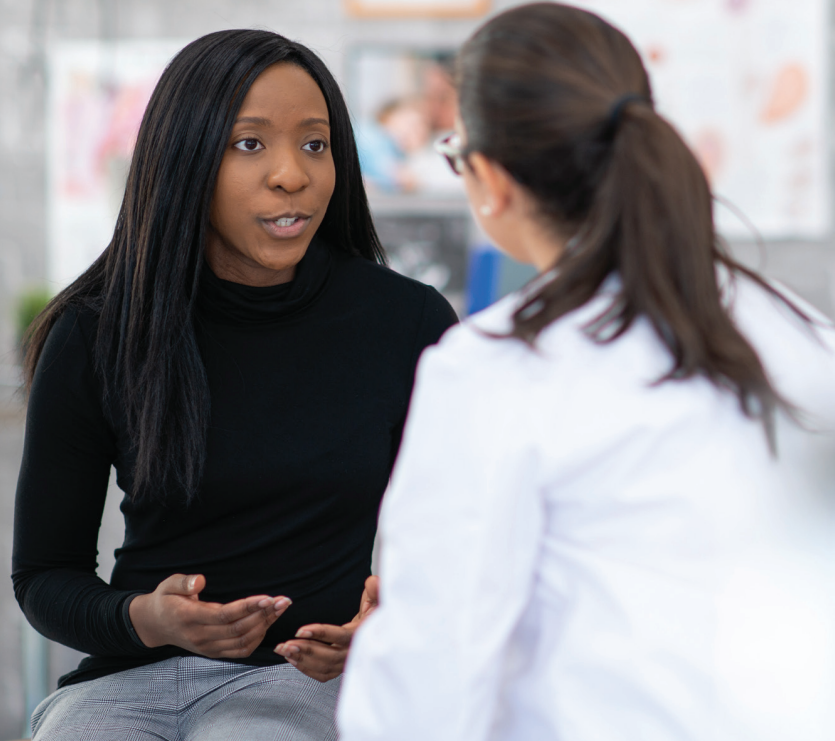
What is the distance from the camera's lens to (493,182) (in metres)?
0.66

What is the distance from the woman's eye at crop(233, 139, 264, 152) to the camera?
958 mm

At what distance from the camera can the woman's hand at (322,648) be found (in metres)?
0.84

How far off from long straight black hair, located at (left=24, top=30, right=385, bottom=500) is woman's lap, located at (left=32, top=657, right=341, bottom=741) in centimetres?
19

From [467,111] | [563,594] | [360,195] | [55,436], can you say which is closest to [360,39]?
[360,195]

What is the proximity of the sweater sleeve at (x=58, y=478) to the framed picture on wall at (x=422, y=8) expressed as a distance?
1.74 meters

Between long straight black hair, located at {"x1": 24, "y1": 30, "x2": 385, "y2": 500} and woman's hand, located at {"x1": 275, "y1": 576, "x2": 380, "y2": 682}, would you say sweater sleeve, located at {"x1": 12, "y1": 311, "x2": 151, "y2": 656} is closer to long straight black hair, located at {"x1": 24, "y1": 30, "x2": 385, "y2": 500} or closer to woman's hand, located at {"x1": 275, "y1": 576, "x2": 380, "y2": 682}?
long straight black hair, located at {"x1": 24, "y1": 30, "x2": 385, "y2": 500}

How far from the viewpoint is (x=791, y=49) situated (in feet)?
7.66

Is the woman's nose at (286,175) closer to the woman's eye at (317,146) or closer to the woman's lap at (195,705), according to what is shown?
the woman's eye at (317,146)

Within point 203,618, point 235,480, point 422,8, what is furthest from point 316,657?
point 422,8

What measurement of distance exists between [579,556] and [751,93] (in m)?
2.13

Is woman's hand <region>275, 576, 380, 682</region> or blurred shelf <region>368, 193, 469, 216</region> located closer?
woman's hand <region>275, 576, 380, 682</region>

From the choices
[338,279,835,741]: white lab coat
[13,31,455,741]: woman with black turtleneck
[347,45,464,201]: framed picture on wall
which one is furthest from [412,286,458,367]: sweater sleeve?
[347,45,464,201]: framed picture on wall

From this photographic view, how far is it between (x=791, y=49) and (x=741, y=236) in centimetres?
48

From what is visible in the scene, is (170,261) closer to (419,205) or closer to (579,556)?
(579,556)
